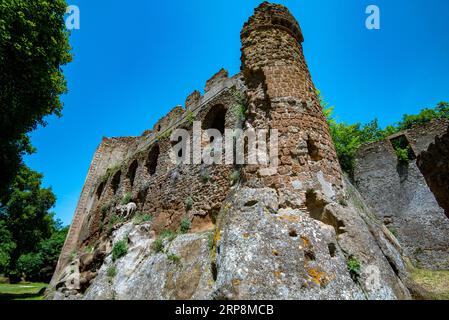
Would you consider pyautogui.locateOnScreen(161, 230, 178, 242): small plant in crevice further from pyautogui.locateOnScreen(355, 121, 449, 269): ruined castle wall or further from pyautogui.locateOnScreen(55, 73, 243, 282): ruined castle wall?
pyautogui.locateOnScreen(355, 121, 449, 269): ruined castle wall

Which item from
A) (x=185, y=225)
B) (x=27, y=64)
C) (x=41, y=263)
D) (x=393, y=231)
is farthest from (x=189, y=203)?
(x=41, y=263)

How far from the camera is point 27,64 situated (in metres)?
9.02

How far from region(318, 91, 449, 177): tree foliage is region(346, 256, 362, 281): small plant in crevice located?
1243cm

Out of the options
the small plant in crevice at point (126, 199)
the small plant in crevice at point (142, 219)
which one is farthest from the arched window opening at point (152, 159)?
the small plant in crevice at point (142, 219)

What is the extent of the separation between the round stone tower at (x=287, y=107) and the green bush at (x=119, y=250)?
5872 millimetres

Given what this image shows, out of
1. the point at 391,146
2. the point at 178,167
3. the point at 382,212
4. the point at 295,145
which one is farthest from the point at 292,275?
the point at 391,146

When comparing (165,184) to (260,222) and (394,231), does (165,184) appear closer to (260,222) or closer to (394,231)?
(260,222)

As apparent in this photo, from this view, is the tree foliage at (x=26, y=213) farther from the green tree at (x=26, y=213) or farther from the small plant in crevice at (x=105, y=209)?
the small plant in crevice at (x=105, y=209)

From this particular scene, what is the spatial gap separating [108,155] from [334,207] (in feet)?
62.2

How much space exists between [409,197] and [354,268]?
11.6 m

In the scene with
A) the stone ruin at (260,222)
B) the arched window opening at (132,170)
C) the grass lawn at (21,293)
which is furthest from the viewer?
the grass lawn at (21,293)

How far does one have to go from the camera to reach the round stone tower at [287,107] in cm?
482

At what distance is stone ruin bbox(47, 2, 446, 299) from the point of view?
12.1 ft

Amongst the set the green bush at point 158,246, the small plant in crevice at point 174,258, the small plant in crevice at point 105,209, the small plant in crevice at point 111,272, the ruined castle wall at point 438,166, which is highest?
the small plant in crevice at point 105,209
